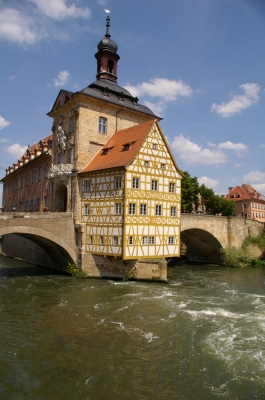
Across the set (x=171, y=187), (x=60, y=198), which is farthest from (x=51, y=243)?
(x=171, y=187)

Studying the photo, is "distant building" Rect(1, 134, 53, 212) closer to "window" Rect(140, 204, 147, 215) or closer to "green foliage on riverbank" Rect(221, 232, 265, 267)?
"window" Rect(140, 204, 147, 215)

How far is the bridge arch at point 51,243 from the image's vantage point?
1952 cm

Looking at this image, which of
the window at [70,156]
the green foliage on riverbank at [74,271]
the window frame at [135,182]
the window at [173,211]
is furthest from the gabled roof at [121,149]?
the green foliage on riverbank at [74,271]

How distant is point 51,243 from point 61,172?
4.94 m

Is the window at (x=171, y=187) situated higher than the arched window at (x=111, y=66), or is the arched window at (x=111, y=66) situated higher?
the arched window at (x=111, y=66)

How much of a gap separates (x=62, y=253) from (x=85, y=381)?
50.3 ft

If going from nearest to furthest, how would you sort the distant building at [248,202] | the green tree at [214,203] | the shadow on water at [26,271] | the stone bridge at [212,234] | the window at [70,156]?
the shadow on water at [26,271]
the window at [70,156]
the stone bridge at [212,234]
the green tree at [214,203]
the distant building at [248,202]

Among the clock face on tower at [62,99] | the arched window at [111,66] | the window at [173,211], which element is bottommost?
the window at [173,211]

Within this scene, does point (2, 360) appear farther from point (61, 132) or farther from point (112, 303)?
point (61, 132)

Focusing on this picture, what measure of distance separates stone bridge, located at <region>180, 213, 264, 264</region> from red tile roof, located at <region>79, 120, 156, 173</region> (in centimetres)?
816

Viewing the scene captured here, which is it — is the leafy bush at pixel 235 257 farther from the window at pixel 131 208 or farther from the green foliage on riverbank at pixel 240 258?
the window at pixel 131 208

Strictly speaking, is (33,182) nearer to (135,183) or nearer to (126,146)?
(126,146)

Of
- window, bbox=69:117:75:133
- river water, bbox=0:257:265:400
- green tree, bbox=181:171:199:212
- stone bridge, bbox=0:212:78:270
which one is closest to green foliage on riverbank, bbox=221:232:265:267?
green tree, bbox=181:171:199:212

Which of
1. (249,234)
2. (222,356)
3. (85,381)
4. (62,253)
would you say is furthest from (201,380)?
(249,234)
